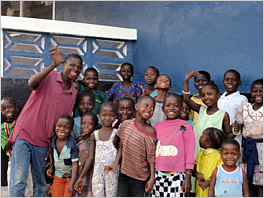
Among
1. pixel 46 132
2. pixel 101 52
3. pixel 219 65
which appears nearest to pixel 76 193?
pixel 46 132

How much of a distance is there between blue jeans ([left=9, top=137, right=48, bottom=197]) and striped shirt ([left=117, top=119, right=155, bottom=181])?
33.1 inches

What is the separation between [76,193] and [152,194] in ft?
2.73

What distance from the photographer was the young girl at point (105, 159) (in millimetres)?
4039

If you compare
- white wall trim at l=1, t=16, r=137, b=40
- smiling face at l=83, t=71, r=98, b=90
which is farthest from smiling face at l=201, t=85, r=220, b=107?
white wall trim at l=1, t=16, r=137, b=40

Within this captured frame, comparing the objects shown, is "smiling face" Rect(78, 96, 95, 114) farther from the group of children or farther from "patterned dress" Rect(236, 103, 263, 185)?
"patterned dress" Rect(236, 103, 263, 185)

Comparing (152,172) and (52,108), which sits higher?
(52,108)

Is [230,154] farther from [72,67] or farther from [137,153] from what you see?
[72,67]

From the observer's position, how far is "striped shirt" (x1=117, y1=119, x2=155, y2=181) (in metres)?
3.86

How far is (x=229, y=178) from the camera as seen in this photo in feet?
12.0

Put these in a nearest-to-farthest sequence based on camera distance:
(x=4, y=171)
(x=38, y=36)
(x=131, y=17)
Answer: (x=4, y=171)
(x=38, y=36)
(x=131, y=17)

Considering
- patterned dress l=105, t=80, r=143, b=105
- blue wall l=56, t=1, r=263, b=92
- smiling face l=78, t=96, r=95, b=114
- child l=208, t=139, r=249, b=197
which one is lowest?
child l=208, t=139, r=249, b=197

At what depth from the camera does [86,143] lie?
4285 millimetres

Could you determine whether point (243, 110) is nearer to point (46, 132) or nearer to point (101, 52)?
point (46, 132)

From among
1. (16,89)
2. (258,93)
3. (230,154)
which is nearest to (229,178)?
(230,154)
